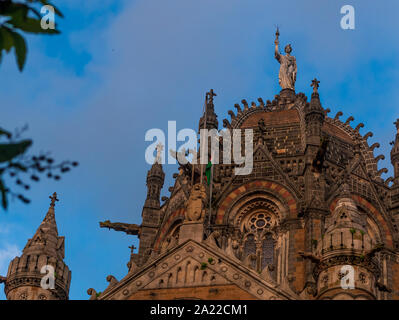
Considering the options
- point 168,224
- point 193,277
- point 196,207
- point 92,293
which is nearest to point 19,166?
point 193,277

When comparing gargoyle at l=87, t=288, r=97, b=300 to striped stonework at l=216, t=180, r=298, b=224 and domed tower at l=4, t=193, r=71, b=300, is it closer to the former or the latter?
domed tower at l=4, t=193, r=71, b=300

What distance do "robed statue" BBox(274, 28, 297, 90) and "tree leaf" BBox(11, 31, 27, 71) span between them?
4431 centimetres

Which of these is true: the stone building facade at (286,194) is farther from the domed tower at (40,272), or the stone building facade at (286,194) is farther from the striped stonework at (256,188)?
the domed tower at (40,272)

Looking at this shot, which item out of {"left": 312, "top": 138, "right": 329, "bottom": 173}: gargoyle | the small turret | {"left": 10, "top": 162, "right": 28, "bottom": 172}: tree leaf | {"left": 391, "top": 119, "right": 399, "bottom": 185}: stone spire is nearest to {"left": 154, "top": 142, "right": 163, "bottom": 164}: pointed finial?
the small turret

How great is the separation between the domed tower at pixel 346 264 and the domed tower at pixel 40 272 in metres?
10.7

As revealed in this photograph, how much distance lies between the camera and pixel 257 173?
4188cm

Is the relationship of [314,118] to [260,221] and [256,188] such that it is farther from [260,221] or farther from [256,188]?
[260,221]

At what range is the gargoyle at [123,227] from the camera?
4369 centimetres

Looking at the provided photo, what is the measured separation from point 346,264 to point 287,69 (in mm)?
29529

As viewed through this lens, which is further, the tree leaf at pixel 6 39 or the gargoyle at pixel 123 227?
the gargoyle at pixel 123 227

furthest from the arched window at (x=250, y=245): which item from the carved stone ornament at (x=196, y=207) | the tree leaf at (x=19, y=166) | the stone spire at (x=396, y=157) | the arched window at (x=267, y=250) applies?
the tree leaf at (x=19, y=166)

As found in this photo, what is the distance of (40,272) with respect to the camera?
29.8 meters
